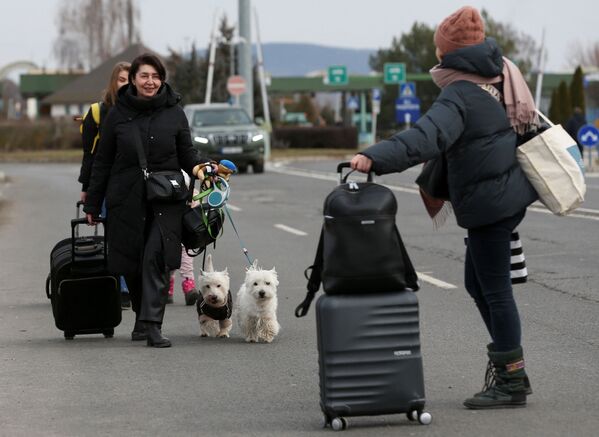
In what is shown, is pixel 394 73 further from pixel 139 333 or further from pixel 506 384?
pixel 506 384

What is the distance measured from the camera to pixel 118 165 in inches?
349

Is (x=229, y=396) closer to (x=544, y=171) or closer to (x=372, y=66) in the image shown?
(x=544, y=171)

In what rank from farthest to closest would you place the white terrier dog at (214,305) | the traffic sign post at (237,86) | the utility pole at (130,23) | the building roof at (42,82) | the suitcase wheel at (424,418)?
the building roof at (42,82)
the utility pole at (130,23)
the traffic sign post at (237,86)
the white terrier dog at (214,305)
the suitcase wheel at (424,418)

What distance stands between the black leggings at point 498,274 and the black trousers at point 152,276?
2871 mm

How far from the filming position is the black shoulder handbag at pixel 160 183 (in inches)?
344

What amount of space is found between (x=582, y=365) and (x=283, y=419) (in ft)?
6.79

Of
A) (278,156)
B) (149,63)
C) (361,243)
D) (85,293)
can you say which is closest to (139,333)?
(85,293)

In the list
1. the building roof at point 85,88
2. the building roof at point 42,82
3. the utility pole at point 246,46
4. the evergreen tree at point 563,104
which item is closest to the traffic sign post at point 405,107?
the utility pole at point 246,46

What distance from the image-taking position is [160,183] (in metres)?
8.77

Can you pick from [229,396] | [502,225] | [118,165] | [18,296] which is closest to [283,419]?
[229,396]

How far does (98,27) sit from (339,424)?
12293 centimetres

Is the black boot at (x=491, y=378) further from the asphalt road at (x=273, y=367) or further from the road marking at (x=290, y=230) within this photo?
the road marking at (x=290, y=230)

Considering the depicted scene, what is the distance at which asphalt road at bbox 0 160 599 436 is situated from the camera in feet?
21.1

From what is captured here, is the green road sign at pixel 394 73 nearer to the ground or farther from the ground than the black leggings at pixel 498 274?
nearer to the ground
